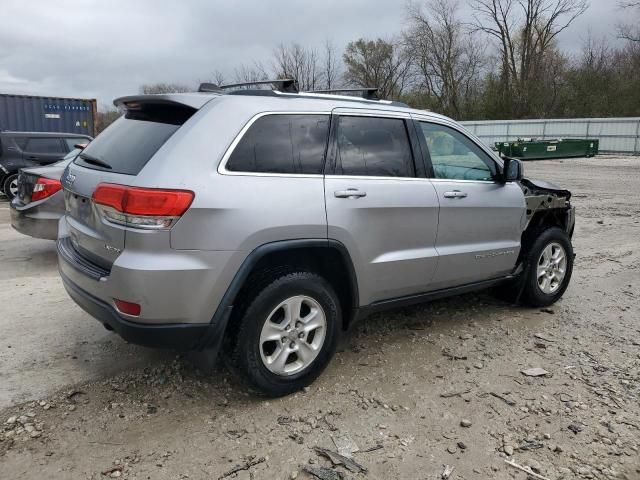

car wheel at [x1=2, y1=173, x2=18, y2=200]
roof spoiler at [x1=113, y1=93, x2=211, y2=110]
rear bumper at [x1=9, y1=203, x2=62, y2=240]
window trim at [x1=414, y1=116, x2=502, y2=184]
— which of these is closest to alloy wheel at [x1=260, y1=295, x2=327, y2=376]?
roof spoiler at [x1=113, y1=93, x2=211, y2=110]

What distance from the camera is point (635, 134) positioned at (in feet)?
104

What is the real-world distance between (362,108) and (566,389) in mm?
2331

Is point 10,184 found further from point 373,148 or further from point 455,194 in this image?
point 455,194

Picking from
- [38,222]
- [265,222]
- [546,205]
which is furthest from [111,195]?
[38,222]

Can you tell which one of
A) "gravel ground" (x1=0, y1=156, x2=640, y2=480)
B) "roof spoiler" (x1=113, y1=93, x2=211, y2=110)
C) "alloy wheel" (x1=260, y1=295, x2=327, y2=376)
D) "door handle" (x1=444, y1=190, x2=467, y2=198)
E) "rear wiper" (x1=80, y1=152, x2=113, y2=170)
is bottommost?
"gravel ground" (x1=0, y1=156, x2=640, y2=480)

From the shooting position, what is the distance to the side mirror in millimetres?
4336

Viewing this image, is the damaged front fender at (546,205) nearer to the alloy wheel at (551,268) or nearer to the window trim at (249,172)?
the alloy wheel at (551,268)

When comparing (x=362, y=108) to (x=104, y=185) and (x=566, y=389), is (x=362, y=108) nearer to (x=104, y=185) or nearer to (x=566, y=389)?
(x=104, y=185)

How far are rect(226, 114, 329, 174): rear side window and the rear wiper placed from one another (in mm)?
823

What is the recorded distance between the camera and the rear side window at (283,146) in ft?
9.89

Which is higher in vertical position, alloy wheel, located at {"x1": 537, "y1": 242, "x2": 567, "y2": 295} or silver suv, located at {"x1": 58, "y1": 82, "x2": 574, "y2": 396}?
silver suv, located at {"x1": 58, "y1": 82, "x2": 574, "y2": 396}

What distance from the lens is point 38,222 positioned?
6164 mm

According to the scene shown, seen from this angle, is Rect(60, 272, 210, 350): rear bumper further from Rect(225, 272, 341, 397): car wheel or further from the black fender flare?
Rect(225, 272, 341, 397): car wheel

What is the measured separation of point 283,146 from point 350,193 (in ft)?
1.70
